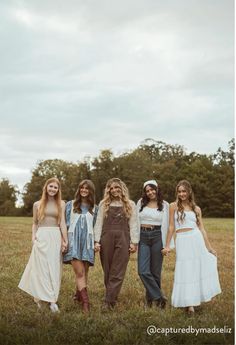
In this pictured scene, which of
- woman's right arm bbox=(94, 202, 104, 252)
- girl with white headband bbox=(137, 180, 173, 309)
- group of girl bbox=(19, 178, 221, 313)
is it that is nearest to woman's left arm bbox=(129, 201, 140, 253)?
group of girl bbox=(19, 178, 221, 313)

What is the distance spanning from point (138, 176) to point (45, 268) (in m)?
52.3

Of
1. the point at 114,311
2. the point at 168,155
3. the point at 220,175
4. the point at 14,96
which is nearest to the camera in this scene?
the point at 114,311

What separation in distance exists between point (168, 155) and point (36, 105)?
62189 millimetres

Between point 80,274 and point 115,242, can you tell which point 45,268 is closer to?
point 80,274

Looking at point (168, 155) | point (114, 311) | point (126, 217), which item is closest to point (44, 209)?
point (126, 217)

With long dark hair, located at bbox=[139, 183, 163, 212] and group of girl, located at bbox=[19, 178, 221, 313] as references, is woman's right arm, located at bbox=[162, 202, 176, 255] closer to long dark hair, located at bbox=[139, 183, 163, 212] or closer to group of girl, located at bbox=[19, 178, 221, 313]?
group of girl, located at bbox=[19, 178, 221, 313]

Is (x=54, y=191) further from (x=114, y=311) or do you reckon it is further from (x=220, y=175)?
(x=220, y=175)

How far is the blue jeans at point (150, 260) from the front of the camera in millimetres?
8109

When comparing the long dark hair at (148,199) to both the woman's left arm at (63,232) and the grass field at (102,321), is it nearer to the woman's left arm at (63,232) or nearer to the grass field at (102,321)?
the woman's left arm at (63,232)

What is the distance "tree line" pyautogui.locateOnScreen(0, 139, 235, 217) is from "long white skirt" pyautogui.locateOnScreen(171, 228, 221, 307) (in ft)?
143

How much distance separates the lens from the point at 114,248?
8078 mm

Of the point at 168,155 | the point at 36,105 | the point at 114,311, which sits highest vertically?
the point at 168,155

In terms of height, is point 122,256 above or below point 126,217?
below

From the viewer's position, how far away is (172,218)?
8.05 meters
